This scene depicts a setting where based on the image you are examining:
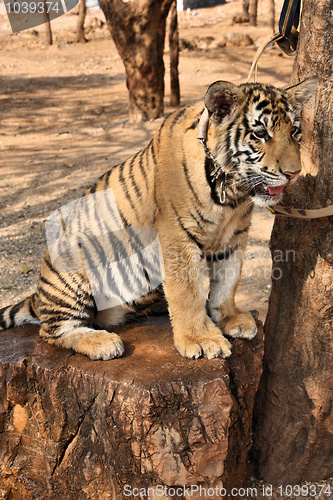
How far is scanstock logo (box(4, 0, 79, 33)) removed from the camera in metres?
15.0

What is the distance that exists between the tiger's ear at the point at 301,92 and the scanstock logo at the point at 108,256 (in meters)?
1.00

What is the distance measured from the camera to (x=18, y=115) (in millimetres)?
9992

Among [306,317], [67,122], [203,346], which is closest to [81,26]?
[67,122]

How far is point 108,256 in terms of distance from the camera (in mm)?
2766

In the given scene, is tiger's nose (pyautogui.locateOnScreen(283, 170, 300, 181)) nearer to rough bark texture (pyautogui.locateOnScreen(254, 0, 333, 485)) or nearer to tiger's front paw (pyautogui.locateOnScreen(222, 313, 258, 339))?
rough bark texture (pyautogui.locateOnScreen(254, 0, 333, 485))

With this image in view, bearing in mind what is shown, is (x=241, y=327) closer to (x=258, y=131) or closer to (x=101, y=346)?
(x=101, y=346)

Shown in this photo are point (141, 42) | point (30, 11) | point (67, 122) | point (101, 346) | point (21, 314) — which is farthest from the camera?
point (30, 11)

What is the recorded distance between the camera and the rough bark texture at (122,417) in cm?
227

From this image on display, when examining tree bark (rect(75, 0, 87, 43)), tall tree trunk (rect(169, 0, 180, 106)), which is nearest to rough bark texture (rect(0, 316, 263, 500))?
tall tree trunk (rect(169, 0, 180, 106))

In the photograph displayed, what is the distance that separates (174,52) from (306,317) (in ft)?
25.1

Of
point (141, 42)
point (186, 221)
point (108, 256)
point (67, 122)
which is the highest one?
point (186, 221)

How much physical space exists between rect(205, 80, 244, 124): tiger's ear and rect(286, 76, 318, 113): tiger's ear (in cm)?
24

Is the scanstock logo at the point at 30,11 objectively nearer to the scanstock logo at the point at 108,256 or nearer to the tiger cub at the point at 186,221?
the scanstock logo at the point at 108,256

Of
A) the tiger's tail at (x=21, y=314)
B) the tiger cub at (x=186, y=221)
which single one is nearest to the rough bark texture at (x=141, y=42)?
the tiger cub at (x=186, y=221)
